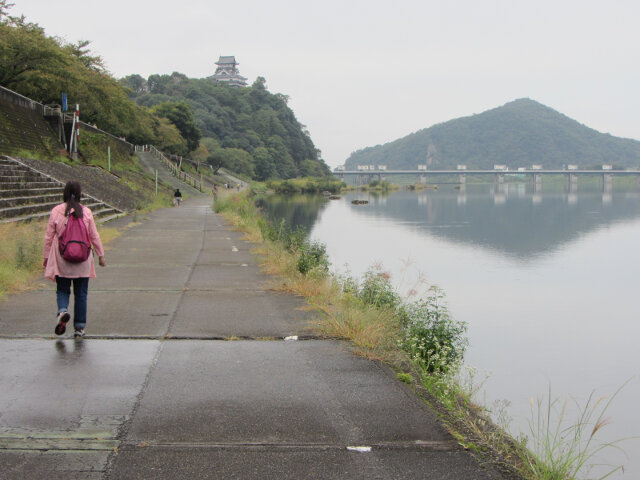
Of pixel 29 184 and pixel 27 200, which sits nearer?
pixel 27 200

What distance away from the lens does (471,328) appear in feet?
41.6

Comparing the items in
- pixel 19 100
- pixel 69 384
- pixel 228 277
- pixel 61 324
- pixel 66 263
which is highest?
pixel 19 100

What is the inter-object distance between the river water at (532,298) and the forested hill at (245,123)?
7318 centimetres

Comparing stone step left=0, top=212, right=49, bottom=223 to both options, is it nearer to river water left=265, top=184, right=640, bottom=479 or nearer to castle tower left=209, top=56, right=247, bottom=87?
river water left=265, top=184, right=640, bottom=479

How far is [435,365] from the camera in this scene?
664 centimetres

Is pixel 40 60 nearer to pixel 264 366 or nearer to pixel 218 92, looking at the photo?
pixel 264 366

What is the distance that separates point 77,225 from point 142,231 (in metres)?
13.6

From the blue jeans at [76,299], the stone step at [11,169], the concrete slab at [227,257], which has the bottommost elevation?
the concrete slab at [227,257]

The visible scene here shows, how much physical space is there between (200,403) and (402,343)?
3.02 metres

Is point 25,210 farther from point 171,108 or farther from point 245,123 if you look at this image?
point 245,123

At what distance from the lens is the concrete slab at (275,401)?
405 centimetres

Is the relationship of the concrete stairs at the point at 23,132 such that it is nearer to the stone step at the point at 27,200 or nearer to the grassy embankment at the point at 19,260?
the stone step at the point at 27,200

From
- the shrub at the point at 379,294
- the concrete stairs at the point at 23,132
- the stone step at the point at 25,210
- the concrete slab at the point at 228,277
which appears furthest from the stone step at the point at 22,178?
the shrub at the point at 379,294

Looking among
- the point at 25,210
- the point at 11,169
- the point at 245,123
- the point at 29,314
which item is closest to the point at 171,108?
the point at 245,123
